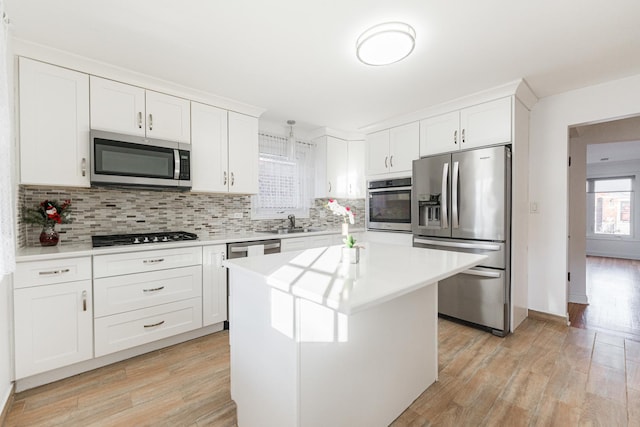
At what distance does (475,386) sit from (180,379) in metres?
2.01

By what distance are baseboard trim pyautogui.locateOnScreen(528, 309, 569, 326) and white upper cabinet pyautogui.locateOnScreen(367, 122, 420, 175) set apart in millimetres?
2005

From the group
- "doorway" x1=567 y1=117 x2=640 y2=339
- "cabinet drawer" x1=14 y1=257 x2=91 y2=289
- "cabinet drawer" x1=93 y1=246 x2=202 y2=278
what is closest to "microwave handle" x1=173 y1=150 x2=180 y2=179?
"cabinet drawer" x1=93 y1=246 x2=202 y2=278

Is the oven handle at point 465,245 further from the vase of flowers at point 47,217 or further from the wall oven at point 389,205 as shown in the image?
the vase of flowers at point 47,217

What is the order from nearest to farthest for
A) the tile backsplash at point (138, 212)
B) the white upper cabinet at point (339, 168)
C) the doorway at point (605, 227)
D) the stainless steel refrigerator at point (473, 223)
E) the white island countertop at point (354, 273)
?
the white island countertop at point (354, 273) → the tile backsplash at point (138, 212) → the stainless steel refrigerator at point (473, 223) → the doorway at point (605, 227) → the white upper cabinet at point (339, 168)

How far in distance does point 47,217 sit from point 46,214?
2 centimetres

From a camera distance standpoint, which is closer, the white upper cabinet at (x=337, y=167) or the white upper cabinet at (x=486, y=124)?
the white upper cabinet at (x=486, y=124)

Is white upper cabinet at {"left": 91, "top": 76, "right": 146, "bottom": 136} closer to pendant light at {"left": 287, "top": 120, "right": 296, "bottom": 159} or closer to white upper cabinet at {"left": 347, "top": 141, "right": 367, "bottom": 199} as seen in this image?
pendant light at {"left": 287, "top": 120, "right": 296, "bottom": 159}

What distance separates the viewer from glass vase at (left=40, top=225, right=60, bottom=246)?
7.22 ft

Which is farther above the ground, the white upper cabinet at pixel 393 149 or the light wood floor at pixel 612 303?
the white upper cabinet at pixel 393 149

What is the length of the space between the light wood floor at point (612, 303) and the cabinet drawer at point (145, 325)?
3.72 m

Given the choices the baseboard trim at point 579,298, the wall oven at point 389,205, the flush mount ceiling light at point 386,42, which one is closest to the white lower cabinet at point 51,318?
the flush mount ceiling light at point 386,42

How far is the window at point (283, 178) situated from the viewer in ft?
12.2

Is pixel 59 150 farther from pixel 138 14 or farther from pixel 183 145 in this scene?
pixel 138 14

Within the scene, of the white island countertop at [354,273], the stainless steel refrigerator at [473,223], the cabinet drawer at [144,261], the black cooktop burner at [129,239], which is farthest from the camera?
the stainless steel refrigerator at [473,223]
